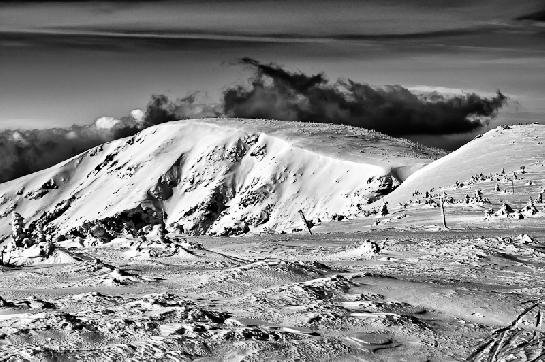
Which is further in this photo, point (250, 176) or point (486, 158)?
point (250, 176)

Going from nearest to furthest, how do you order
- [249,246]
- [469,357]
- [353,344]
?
[469,357] < [353,344] < [249,246]

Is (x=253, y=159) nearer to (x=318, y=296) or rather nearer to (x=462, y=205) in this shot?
(x=462, y=205)

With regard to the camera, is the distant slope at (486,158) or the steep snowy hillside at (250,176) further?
the steep snowy hillside at (250,176)

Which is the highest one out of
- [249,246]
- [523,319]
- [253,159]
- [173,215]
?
[523,319]

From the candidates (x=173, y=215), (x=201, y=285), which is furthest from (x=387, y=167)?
(x=201, y=285)

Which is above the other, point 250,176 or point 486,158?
point 486,158

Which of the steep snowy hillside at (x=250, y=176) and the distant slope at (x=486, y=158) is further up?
the distant slope at (x=486, y=158)
